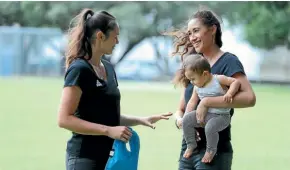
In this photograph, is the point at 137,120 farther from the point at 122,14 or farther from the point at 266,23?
the point at 122,14

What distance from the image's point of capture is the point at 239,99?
284 cm

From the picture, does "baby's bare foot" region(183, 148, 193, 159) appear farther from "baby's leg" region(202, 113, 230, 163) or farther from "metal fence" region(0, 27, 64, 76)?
"metal fence" region(0, 27, 64, 76)

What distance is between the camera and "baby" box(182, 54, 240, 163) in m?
2.81

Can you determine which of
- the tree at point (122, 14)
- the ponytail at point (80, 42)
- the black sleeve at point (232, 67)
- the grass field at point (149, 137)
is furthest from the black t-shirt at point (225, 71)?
the tree at point (122, 14)

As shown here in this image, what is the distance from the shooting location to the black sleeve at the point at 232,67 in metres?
2.87

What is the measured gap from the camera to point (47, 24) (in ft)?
104

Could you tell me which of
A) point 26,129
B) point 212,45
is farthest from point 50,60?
point 212,45

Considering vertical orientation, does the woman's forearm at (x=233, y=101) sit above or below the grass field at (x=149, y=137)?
above

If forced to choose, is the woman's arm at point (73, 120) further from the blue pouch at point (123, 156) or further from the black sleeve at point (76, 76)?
the blue pouch at point (123, 156)

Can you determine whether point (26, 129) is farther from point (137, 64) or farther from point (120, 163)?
point (137, 64)

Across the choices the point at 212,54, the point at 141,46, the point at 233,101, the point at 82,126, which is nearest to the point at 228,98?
the point at 233,101

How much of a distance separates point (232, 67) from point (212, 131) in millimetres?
279

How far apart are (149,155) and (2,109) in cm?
594

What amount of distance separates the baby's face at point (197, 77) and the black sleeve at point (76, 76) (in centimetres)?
44
